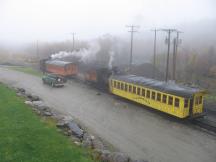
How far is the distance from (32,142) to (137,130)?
9.48 m

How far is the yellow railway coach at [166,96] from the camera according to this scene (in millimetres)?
24547

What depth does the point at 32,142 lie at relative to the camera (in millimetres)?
17016

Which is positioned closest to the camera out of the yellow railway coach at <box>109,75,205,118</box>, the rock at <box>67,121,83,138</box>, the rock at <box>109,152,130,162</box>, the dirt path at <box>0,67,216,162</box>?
the rock at <box>109,152,130,162</box>

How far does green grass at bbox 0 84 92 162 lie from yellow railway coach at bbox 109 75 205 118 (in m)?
10.6

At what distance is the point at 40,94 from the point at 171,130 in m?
20.1

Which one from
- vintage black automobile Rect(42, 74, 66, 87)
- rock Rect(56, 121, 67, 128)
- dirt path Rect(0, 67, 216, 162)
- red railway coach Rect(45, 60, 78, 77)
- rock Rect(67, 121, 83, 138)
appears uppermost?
red railway coach Rect(45, 60, 78, 77)

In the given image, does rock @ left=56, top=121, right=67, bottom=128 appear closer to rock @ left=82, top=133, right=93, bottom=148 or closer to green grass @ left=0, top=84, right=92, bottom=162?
green grass @ left=0, top=84, right=92, bottom=162

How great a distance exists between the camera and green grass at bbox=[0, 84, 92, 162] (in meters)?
15.1

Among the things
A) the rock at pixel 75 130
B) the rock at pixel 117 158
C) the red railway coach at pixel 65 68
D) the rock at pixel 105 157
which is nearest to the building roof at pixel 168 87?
the rock at pixel 75 130

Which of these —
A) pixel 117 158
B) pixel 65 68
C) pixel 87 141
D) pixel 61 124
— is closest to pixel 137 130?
pixel 87 141

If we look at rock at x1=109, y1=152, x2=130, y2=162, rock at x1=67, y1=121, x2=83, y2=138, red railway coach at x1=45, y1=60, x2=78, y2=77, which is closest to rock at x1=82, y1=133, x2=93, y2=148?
rock at x1=67, y1=121, x2=83, y2=138

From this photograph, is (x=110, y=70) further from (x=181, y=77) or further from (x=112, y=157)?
(x=112, y=157)

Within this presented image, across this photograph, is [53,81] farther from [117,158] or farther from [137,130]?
[117,158]

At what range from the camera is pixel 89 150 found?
57.8ft
